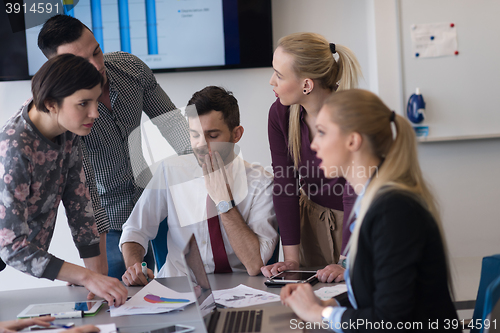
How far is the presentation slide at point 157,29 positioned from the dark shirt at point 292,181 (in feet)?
3.26

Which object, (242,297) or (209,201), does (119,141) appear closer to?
(209,201)

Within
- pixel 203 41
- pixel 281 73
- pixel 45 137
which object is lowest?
pixel 45 137

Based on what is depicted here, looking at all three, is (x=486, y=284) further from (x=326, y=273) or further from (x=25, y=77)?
(x=25, y=77)

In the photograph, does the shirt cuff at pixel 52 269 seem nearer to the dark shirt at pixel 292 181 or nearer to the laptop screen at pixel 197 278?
the laptop screen at pixel 197 278

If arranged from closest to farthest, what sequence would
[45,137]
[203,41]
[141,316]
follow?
[141,316], [45,137], [203,41]

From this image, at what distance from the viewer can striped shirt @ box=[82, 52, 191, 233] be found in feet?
5.51

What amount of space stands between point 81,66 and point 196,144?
1.81ft

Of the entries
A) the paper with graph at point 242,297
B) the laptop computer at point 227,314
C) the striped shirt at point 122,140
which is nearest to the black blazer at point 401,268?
the laptop computer at point 227,314

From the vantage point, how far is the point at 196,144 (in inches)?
64.6

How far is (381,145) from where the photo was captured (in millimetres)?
903

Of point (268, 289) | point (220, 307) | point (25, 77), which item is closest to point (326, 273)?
point (268, 289)

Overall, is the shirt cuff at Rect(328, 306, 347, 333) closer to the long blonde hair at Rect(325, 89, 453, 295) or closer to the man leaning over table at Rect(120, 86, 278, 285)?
the long blonde hair at Rect(325, 89, 453, 295)

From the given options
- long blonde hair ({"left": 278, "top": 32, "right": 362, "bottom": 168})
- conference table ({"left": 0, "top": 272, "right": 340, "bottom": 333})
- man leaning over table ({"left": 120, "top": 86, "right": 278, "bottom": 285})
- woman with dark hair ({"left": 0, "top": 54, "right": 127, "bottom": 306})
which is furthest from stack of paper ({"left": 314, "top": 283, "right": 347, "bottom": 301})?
long blonde hair ({"left": 278, "top": 32, "right": 362, "bottom": 168})

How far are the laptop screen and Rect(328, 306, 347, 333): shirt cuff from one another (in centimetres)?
28
